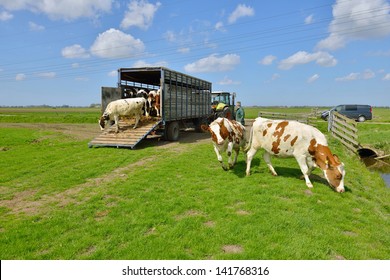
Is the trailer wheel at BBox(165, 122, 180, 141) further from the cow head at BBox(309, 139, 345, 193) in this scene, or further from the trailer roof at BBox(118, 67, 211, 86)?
the cow head at BBox(309, 139, 345, 193)

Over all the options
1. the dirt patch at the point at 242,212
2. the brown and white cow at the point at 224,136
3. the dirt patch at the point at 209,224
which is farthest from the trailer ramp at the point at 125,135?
the dirt patch at the point at 209,224

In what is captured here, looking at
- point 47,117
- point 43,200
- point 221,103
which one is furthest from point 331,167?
point 47,117

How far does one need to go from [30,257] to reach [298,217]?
4425 mm

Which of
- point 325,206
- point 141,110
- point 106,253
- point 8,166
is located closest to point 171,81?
point 141,110

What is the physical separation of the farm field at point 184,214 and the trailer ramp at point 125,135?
328 centimetres

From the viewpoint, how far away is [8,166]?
943 cm

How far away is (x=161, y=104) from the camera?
13297 millimetres

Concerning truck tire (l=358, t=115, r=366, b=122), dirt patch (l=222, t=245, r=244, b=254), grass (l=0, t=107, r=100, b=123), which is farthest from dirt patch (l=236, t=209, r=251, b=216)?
truck tire (l=358, t=115, r=366, b=122)

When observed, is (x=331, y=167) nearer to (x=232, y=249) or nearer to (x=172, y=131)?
(x=232, y=249)

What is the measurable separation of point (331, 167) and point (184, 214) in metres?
3.76

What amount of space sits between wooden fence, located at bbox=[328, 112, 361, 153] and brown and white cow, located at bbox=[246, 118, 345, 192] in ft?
29.9

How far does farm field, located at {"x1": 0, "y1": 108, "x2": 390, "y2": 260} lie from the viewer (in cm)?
388

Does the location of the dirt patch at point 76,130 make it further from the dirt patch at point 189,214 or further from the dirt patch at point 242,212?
the dirt patch at point 242,212

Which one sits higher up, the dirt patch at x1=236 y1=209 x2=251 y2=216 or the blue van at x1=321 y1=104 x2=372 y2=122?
the blue van at x1=321 y1=104 x2=372 y2=122
